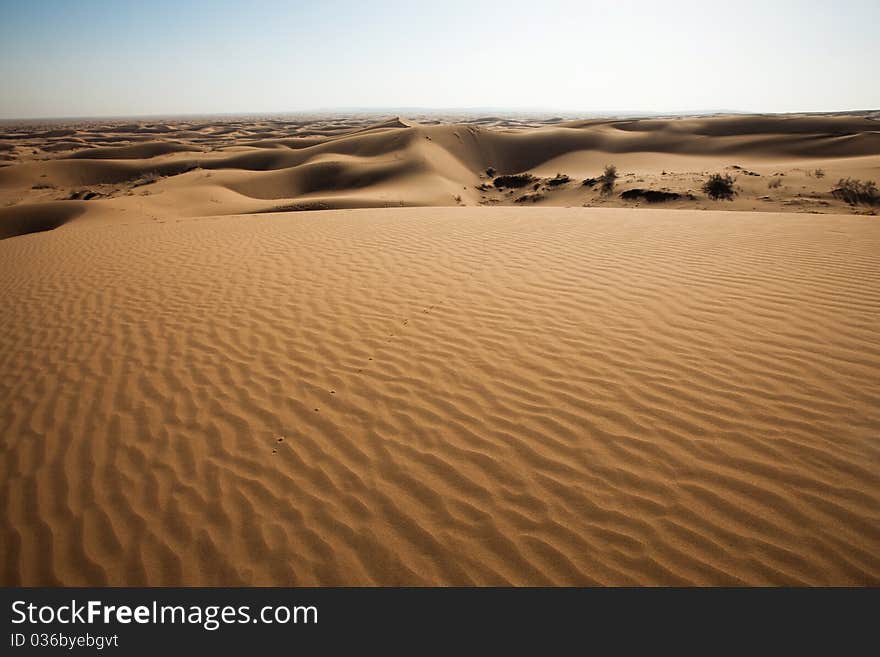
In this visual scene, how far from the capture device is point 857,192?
14891mm

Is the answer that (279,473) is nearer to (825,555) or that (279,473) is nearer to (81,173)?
(825,555)

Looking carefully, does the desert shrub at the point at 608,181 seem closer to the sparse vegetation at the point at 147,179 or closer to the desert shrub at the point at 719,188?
the desert shrub at the point at 719,188

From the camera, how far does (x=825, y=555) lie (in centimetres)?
241

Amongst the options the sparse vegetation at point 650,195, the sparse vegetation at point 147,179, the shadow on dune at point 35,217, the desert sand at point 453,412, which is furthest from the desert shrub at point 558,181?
the sparse vegetation at point 147,179

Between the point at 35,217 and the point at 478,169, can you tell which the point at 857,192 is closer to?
the point at 478,169

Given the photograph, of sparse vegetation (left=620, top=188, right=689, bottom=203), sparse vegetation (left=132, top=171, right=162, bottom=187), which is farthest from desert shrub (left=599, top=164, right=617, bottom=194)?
sparse vegetation (left=132, top=171, right=162, bottom=187)

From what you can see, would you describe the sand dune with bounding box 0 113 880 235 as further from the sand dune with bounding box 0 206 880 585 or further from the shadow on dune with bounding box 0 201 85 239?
the sand dune with bounding box 0 206 880 585

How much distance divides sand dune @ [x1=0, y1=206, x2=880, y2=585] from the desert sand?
0.8 inches

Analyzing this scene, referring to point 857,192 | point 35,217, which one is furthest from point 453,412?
point 35,217

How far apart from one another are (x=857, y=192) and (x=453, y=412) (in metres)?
18.8

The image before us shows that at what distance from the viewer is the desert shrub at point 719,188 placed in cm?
1633

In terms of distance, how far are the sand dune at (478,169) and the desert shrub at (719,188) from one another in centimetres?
33
